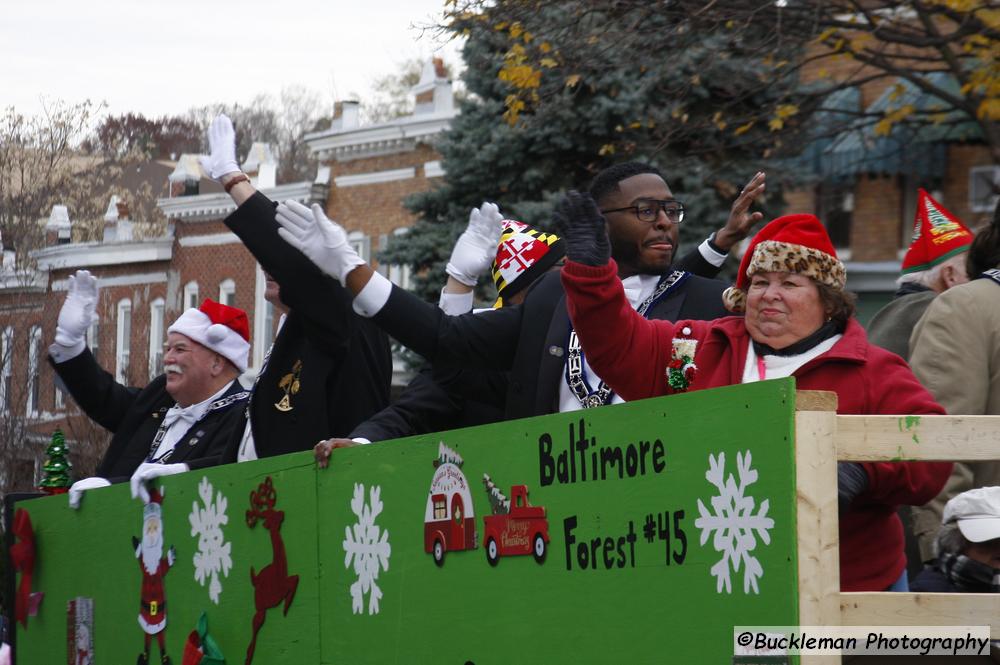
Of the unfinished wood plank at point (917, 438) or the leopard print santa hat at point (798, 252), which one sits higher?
the leopard print santa hat at point (798, 252)

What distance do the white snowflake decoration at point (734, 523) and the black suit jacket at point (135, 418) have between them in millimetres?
3340

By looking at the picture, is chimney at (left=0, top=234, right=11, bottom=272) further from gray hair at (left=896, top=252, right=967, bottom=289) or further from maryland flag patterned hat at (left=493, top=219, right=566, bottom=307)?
gray hair at (left=896, top=252, right=967, bottom=289)

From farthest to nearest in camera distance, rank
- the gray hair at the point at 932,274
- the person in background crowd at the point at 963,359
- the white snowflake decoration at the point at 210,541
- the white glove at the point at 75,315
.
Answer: the white glove at the point at 75,315, the gray hair at the point at 932,274, the white snowflake decoration at the point at 210,541, the person in background crowd at the point at 963,359

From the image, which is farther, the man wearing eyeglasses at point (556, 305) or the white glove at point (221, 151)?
the white glove at point (221, 151)

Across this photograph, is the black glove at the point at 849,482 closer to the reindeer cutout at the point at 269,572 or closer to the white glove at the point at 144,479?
the reindeer cutout at the point at 269,572

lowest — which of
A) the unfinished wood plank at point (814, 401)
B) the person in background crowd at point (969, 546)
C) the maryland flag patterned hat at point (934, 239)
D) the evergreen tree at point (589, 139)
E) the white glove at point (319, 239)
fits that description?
the person in background crowd at point (969, 546)

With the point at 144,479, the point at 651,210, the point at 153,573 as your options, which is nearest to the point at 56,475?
the point at 144,479

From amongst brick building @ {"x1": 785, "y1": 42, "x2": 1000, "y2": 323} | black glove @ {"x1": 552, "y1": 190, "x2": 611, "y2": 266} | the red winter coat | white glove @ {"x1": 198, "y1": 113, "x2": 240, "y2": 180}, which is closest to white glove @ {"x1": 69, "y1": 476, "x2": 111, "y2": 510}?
white glove @ {"x1": 198, "y1": 113, "x2": 240, "y2": 180}

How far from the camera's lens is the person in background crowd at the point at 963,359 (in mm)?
4727

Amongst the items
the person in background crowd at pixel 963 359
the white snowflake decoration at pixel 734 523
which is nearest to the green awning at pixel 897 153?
the person in background crowd at pixel 963 359

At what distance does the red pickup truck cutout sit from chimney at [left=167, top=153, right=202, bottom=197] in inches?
1245

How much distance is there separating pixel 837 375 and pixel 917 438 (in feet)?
2.16

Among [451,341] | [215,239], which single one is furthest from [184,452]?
[215,239]

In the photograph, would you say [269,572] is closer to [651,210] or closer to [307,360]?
[307,360]
